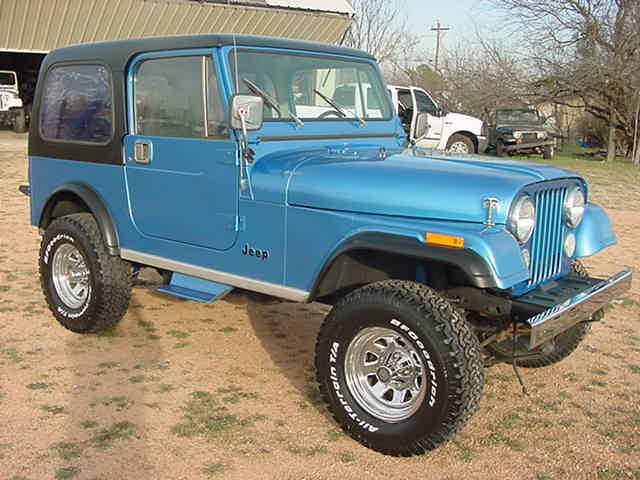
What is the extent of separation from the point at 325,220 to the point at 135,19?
1943cm

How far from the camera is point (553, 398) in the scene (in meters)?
4.15

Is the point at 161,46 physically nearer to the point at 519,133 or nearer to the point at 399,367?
the point at 399,367

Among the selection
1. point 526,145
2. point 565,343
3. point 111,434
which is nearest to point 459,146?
point 526,145

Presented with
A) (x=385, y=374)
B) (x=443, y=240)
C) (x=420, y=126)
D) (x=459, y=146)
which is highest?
(x=420, y=126)

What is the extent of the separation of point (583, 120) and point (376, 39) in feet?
27.9

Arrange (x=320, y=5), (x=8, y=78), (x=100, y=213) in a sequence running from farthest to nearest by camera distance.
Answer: (x=8, y=78) → (x=320, y=5) → (x=100, y=213)

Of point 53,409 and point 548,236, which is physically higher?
point 548,236

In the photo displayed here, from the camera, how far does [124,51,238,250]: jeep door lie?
397 cm

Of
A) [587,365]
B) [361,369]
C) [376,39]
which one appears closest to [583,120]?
[376,39]

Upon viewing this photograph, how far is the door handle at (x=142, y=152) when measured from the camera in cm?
436

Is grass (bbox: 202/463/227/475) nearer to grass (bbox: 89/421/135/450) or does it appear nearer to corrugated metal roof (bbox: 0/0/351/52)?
grass (bbox: 89/421/135/450)

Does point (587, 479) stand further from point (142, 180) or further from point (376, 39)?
point (376, 39)

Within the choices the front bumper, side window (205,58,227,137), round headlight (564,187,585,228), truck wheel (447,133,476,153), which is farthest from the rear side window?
the front bumper

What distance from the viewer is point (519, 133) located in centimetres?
2028
